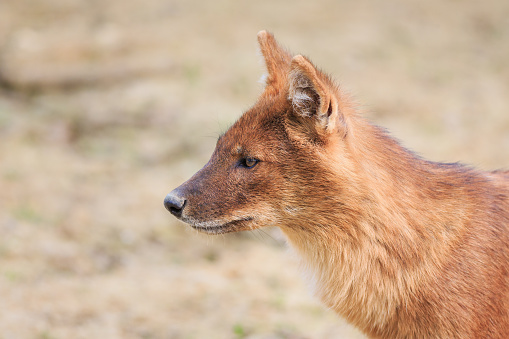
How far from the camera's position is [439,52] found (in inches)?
459

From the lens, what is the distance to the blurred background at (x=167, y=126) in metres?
6.06

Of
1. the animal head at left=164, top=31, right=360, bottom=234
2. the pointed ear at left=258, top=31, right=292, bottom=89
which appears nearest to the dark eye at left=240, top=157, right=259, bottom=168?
the animal head at left=164, top=31, right=360, bottom=234

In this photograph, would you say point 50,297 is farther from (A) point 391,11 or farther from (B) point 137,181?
(A) point 391,11

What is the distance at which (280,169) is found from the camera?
3881 millimetres

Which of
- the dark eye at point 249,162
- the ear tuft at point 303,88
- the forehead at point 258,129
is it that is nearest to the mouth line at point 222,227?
the dark eye at point 249,162

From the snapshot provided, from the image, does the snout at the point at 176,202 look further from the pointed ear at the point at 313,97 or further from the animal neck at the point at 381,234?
the pointed ear at the point at 313,97

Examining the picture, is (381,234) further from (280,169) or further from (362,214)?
(280,169)

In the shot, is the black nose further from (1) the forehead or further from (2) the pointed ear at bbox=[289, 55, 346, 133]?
(2) the pointed ear at bbox=[289, 55, 346, 133]

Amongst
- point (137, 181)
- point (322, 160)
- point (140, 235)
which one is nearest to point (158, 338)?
point (140, 235)

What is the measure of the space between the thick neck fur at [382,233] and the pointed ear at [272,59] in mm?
754

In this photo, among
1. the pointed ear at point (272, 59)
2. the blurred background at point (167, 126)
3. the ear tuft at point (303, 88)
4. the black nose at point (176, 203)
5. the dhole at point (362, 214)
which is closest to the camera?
the ear tuft at point (303, 88)

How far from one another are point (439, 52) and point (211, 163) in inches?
345

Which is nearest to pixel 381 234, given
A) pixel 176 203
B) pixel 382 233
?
pixel 382 233

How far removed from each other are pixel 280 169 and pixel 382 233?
0.77m
